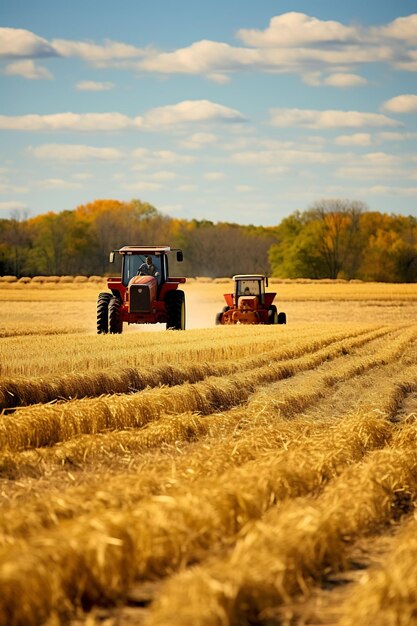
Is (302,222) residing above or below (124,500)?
above

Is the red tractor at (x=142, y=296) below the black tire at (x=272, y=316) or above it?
above

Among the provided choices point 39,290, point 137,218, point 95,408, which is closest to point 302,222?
point 137,218

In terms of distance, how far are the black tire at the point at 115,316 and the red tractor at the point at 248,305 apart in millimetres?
5340

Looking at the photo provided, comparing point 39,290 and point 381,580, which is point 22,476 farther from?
point 39,290

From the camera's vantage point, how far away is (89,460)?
399 inches

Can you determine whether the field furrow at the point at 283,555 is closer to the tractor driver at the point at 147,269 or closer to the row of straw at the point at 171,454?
the row of straw at the point at 171,454

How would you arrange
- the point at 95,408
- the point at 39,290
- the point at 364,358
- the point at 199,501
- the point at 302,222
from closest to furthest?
the point at 199,501, the point at 95,408, the point at 364,358, the point at 39,290, the point at 302,222

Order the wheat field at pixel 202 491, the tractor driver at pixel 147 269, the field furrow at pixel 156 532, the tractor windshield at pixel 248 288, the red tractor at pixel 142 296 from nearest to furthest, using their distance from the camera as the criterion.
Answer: the wheat field at pixel 202 491
the field furrow at pixel 156 532
the red tractor at pixel 142 296
the tractor driver at pixel 147 269
the tractor windshield at pixel 248 288

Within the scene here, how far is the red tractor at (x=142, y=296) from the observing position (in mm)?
25125

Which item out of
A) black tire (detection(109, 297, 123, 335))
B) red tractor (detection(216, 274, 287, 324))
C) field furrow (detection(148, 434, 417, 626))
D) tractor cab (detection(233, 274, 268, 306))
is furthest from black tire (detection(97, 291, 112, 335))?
field furrow (detection(148, 434, 417, 626))

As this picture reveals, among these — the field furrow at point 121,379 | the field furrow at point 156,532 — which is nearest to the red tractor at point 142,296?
the field furrow at point 121,379

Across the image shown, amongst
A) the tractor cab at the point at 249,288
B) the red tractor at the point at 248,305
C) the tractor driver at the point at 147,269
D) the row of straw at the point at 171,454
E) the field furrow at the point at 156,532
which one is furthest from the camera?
the tractor cab at the point at 249,288

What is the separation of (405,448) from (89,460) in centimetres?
339

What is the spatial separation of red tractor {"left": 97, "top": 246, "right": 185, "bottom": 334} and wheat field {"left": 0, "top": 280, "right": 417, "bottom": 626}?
6.30 m
